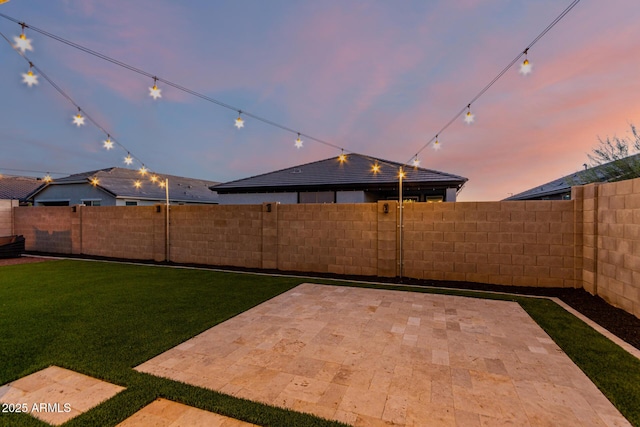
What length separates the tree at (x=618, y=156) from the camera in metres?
6.51

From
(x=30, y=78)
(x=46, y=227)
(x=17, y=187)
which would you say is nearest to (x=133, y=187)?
(x=46, y=227)

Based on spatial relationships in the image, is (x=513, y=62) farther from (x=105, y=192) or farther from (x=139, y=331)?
(x=105, y=192)

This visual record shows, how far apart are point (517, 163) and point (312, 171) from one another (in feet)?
34.1

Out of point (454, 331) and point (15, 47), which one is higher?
point (15, 47)

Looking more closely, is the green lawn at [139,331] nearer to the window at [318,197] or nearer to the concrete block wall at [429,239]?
the concrete block wall at [429,239]

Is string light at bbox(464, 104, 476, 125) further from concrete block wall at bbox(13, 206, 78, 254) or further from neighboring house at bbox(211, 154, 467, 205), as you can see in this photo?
concrete block wall at bbox(13, 206, 78, 254)

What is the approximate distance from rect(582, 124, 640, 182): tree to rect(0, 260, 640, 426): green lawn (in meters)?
4.83

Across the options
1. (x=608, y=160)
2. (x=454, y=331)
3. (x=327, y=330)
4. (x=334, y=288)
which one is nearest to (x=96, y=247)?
(x=334, y=288)

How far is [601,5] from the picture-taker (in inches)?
201

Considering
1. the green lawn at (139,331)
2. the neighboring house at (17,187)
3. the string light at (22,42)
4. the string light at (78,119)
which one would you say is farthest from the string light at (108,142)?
the neighboring house at (17,187)

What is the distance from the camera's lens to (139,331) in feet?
11.8

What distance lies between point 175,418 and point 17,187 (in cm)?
3360

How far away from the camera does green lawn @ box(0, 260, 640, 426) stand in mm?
2203

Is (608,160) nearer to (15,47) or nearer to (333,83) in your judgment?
(333,83)
